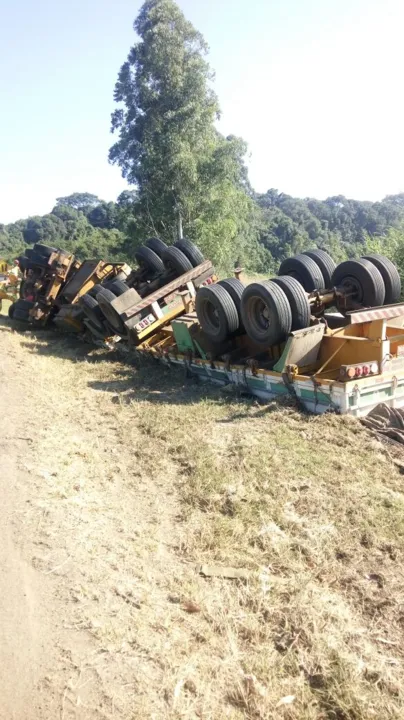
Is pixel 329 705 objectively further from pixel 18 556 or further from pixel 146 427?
pixel 146 427

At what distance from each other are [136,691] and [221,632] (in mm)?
535

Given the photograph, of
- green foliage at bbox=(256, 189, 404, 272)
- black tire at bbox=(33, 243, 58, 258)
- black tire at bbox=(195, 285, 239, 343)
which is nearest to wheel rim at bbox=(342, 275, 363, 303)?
black tire at bbox=(195, 285, 239, 343)

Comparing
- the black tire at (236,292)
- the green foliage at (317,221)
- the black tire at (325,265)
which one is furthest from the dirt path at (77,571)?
the green foliage at (317,221)

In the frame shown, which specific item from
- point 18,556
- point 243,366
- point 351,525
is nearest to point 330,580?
point 351,525

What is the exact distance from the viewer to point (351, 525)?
347cm

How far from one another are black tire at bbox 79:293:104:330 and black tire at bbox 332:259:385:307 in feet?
15.1

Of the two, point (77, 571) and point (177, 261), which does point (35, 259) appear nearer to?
point (177, 261)

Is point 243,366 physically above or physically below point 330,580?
above

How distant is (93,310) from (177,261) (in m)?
1.93

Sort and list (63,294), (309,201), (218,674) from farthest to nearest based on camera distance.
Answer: (309,201) → (63,294) → (218,674)

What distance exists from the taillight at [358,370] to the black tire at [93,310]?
223 inches

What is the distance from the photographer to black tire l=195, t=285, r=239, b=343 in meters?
6.66

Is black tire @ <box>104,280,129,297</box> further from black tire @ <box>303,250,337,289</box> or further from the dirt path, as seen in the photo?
the dirt path

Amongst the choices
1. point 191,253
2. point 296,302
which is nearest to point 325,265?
point 296,302
